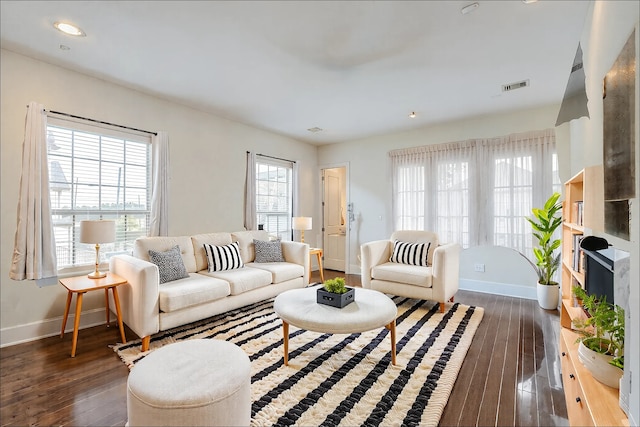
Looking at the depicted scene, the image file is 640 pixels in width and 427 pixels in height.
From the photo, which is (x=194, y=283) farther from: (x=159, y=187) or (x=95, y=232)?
(x=159, y=187)

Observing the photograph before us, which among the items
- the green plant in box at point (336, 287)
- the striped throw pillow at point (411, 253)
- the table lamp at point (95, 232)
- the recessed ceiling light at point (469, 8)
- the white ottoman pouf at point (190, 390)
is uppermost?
the recessed ceiling light at point (469, 8)

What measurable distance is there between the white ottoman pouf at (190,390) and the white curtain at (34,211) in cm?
202

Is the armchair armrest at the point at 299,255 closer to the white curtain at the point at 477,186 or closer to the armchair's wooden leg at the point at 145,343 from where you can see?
the white curtain at the point at 477,186

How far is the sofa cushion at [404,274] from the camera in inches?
132

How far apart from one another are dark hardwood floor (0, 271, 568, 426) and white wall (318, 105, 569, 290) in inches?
57.1

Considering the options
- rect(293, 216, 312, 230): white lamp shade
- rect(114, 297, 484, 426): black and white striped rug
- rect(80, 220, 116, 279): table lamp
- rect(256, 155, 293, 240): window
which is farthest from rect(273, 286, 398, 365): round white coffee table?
rect(256, 155, 293, 240): window

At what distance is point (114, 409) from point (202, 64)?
2.80 meters

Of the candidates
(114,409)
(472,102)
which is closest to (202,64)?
(114,409)

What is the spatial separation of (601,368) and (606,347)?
117 millimetres

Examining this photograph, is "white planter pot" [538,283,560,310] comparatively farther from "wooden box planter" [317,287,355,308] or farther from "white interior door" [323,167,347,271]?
"white interior door" [323,167,347,271]

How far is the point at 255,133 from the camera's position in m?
4.77

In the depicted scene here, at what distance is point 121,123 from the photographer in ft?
10.7

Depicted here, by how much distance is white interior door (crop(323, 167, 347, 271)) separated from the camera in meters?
5.96

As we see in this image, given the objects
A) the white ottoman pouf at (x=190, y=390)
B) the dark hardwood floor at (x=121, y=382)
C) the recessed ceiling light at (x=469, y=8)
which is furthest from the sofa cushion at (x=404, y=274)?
the recessed ceiling light at (x=469, y=8)
